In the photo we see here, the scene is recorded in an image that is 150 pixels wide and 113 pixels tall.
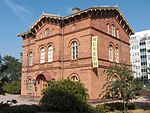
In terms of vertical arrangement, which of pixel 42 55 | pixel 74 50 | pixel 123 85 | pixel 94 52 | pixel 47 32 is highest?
pixel 47 32

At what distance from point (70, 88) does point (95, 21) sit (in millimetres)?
12216

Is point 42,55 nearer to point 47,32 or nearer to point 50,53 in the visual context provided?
point 50,53

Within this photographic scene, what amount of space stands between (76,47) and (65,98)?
39.9 ft

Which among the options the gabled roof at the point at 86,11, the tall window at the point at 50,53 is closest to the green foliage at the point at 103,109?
the gabled roof at the point at 86,11

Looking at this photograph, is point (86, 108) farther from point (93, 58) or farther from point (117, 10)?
point (117, 10)

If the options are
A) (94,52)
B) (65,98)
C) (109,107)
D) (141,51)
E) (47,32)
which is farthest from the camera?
(141,51)

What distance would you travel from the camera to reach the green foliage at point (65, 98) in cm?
1460

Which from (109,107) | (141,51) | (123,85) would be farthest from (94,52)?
(141,51)

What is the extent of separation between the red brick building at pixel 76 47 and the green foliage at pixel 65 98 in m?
8.13

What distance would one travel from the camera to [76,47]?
26.2m

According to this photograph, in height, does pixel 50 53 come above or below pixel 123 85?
above

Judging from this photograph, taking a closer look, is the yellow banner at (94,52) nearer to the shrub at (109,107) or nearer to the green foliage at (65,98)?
the shrub at (109,107)

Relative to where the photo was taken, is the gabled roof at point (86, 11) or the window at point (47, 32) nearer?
the gabled roof at point (86, 11)

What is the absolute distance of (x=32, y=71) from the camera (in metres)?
31.7
